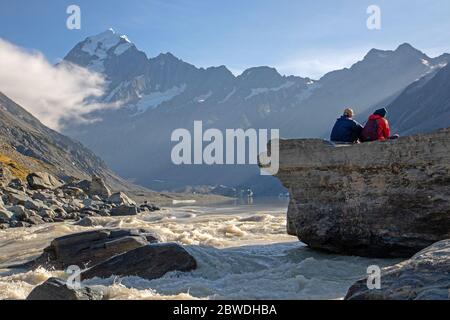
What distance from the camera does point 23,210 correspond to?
1625 inches

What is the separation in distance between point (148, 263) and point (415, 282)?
7.82 meters

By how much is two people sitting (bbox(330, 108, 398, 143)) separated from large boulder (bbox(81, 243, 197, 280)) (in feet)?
22.1

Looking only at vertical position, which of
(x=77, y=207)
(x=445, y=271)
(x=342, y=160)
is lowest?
(x=77, y=207)

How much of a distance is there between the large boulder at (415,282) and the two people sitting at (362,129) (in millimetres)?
7367

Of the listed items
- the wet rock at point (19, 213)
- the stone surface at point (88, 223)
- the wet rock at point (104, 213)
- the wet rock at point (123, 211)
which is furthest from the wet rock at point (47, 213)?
the stone surface at point (88, 223)

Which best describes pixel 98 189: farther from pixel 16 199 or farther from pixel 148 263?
pixel 148 263

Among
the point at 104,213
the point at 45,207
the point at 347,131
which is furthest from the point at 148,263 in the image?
the point at 104,213

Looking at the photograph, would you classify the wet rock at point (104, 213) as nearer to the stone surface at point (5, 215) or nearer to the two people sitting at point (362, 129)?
the stone surface at point (5, 215)

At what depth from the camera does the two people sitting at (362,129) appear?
1556 cm

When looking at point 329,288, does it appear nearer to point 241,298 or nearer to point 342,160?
point 241,298

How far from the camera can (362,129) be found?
16203mm
